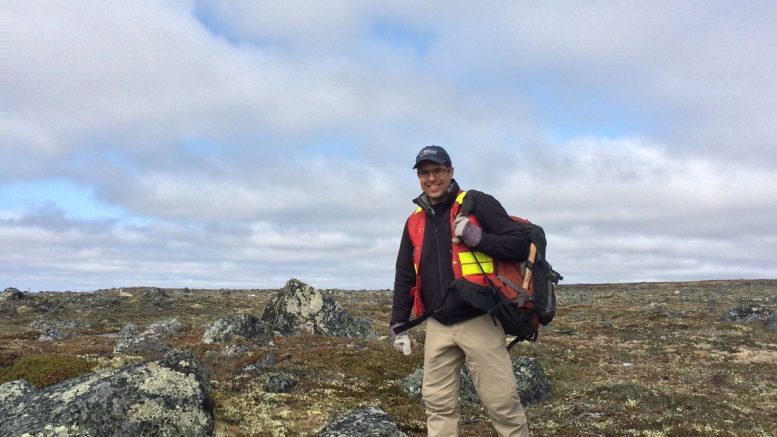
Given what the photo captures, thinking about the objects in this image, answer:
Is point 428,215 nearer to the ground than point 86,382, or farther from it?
farther from it

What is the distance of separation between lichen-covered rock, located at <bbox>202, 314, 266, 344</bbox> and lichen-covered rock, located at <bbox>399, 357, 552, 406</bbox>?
10.3 m

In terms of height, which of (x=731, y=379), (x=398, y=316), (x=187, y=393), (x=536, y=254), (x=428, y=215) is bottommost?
(x=731, y=379)

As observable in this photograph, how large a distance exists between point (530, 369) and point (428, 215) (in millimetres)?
8720

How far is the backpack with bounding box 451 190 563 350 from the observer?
6785 mm

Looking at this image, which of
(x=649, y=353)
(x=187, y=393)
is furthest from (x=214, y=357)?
(x=649, y=353)

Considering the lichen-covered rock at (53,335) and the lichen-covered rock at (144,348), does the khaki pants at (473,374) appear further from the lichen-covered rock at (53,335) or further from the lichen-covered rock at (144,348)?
the lichen-covered rock at (53,335)

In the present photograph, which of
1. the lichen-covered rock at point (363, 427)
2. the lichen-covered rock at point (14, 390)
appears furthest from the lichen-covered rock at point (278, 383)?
the lichen-covered rock at point (14, 390)

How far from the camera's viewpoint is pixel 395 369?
659 inches

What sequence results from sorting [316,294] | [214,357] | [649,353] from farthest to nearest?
1. [316,294]
2. [649,353]
3. [214,357]

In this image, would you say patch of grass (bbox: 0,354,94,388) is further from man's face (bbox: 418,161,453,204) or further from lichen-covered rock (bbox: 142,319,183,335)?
lichen-covered rock (bbox: 142,319,183,335)

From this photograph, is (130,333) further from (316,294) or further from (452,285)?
(452,285)

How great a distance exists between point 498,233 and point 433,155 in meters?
1.42

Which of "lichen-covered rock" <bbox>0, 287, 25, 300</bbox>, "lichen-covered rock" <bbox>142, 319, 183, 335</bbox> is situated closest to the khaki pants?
"lichen-covered rock" <bbox>142, 319, 183, 335</bbox>

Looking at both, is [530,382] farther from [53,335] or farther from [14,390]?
[53,335]
